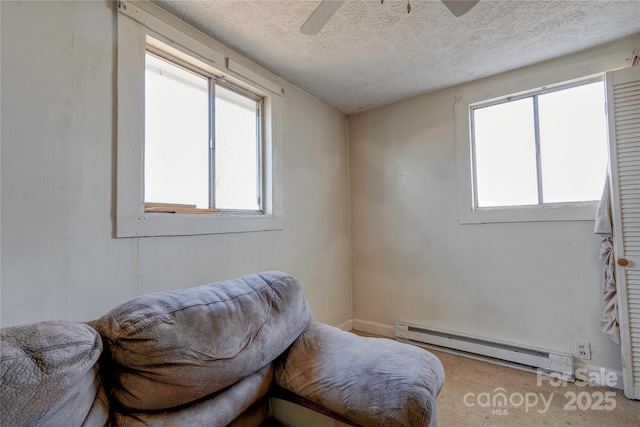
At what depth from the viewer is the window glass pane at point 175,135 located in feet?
5.32

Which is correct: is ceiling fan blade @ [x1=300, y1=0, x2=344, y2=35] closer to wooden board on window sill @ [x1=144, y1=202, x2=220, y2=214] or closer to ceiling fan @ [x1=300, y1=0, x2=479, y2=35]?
ceiling fan @ [x1=300, y1=0, x2=479, y2=35]

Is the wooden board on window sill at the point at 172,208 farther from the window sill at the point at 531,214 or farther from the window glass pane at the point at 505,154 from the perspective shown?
the window glass pane at the point at 505,154

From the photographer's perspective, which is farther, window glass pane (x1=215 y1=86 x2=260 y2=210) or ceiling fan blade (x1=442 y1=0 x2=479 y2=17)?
window glass pane (x1=215 y1=86 x2=260 y2=210)

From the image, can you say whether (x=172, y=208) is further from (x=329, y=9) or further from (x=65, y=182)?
(x=329, y=9)

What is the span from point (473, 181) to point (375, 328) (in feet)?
5.74

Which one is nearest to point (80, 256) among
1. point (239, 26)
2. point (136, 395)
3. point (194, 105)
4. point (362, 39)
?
point (136, 395)

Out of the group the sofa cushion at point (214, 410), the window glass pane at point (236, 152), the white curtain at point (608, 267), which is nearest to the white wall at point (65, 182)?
the window glass pane at point (236, 152)

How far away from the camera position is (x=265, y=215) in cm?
221

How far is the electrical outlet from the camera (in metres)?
2.03

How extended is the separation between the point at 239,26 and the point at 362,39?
31.0 inches

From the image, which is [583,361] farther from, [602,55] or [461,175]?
[602,55]

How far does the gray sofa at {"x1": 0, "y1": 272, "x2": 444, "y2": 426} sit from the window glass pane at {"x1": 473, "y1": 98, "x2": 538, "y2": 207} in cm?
181

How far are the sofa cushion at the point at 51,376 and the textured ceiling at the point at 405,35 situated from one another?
5.50ft

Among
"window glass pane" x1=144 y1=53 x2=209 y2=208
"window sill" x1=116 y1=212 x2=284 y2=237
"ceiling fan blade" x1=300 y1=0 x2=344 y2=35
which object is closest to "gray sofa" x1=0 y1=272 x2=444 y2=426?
"window sill" x1=116 y1=212 x2=284 y2=237
